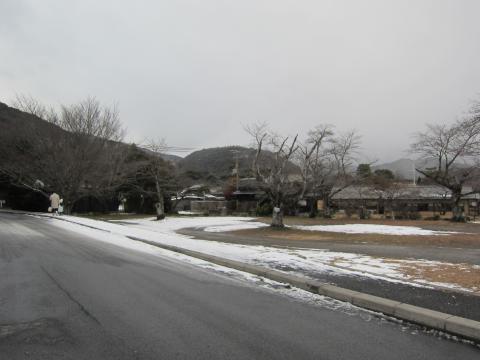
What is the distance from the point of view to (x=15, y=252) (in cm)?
1126

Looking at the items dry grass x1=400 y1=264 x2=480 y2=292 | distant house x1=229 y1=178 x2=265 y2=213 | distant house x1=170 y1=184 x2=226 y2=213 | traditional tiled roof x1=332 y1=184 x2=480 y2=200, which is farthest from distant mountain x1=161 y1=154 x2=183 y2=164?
dry grass x1=400 y1=264 x2=480 y2=292

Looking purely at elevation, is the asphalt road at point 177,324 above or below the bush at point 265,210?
below

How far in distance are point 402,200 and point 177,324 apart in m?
42.7

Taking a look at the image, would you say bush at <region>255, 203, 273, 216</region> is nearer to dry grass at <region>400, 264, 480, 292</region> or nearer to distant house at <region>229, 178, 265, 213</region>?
distant house at <region>229, 178, 265, 213</region>

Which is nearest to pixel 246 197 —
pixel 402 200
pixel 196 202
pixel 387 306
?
pixel 196 202

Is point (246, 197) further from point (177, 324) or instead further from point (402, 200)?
point (177, 324)

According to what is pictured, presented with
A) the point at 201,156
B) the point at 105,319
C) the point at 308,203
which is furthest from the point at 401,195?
the point at 105,319

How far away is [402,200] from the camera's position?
4431 cm

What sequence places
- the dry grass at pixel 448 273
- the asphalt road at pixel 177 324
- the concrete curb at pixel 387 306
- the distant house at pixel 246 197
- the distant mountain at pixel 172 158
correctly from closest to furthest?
the asphalt road at pixel 177 324 < the concrete curb at pixel 387 306 < the dry grass at pixel 448 273 < the distant mountain at pixel 172 158 < the distant house at pixel 246 197

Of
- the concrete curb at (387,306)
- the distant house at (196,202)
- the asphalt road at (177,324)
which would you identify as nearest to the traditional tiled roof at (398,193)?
the distant house at (196,202)

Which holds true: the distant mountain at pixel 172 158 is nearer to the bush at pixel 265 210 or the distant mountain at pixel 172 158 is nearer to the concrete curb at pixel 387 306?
the bush at pixel 265 210

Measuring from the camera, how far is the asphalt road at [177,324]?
460 centimetres

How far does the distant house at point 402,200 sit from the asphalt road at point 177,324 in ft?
124

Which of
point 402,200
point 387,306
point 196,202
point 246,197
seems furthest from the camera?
point 196,202
